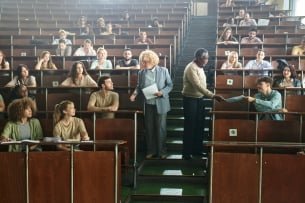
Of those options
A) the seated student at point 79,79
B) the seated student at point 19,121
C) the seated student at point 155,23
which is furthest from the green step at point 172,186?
the seated student at point 155,23

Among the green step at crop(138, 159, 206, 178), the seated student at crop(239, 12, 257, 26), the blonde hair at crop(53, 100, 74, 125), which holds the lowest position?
the green step at crop(138, 159, 206, 178)

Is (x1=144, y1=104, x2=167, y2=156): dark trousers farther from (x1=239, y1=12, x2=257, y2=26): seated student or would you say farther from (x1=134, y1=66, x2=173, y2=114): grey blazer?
(x1=239, y1=12, x2=257, y2=26): seated student

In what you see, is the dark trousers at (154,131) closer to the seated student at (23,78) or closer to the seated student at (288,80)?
the seated student at (288,80)

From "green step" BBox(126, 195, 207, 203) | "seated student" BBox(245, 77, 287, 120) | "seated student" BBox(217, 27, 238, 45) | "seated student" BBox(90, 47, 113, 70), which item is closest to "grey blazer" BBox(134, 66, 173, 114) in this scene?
"seated student" BBox(245, 77, 287, 120)

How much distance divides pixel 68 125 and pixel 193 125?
1.20 metres

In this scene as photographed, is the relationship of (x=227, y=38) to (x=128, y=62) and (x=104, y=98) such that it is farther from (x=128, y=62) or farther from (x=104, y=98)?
(x=104, y=98)

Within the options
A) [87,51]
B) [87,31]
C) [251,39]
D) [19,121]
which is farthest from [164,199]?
[87,31]

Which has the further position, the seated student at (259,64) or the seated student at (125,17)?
the seated student at (125,17)

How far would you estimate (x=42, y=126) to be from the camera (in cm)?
374

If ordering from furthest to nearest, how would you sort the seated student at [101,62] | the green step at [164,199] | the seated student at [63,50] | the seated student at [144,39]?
1. the seated student at [144,39]
2. the seated student at [63,50]
3. the seated student at [101,62]
4. the green step at [164,199]

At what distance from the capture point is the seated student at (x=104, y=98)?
158 inches

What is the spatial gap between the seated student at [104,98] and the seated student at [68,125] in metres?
0.47

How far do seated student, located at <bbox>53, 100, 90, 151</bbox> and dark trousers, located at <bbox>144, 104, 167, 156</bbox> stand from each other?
764mm

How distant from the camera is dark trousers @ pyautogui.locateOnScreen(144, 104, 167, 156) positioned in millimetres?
4082
